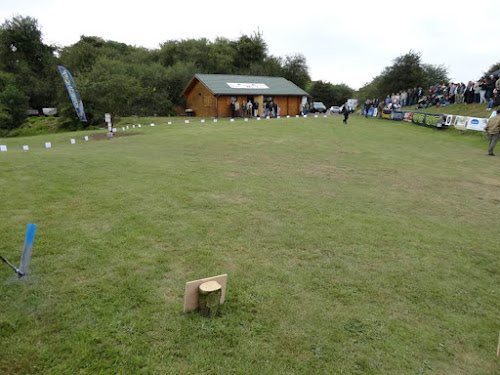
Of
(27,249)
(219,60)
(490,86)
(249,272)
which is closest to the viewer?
(27,249)

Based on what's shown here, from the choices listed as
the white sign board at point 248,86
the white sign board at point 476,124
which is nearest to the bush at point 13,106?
the white sign board at point 248,86

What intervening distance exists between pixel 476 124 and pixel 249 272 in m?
19.5

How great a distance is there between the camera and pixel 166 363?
2803mm

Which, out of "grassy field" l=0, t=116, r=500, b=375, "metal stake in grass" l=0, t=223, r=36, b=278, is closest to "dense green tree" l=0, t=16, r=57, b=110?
"grassy field" l=0, t=116, r=500, b=375

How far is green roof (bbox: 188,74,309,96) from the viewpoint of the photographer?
2891cm

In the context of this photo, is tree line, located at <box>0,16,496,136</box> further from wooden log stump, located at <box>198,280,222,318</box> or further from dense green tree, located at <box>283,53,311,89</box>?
wooden log stump, located at <box>198,280,222,318</box>

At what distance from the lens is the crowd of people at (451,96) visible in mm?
20136

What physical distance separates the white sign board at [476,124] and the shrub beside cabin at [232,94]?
16.0 m

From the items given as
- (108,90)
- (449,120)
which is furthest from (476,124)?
(108,90)

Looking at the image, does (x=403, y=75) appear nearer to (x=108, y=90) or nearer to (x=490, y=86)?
(x=490, y=86)

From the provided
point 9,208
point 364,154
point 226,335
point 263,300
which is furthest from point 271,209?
point 364,154

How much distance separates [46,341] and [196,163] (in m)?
7.38

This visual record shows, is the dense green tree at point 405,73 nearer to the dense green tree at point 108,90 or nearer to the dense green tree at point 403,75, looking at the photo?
the dense green tree at point 403,75

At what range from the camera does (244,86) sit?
99.8 ft
